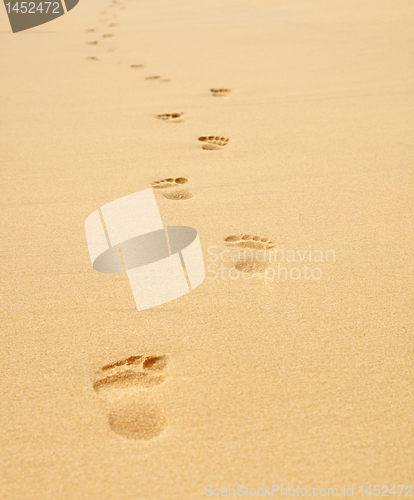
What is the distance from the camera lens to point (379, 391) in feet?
2.83

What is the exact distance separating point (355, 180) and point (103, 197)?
2.97ft

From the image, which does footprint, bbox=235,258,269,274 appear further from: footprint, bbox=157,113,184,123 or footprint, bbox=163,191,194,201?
footprint, bbox=157,113,184,123

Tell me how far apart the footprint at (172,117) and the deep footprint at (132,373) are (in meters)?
1.49

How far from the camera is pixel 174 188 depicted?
1.58 meters

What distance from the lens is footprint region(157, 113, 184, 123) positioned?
7.05ft

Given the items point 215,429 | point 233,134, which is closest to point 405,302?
point 215,429

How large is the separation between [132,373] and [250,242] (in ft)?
1.83

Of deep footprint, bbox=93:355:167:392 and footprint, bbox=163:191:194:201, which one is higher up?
footprint, bbox=163:191:194:201

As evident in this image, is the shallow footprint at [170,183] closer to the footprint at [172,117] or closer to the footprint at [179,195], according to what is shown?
the footprint at [179,195]

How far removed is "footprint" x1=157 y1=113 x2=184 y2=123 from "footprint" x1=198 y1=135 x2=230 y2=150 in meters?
0.26

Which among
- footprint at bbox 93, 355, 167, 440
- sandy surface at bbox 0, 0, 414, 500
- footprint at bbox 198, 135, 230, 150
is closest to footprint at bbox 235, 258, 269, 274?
sandy surface at bbox 0, 0, 414, 500

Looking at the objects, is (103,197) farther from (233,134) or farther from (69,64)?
(69,64)

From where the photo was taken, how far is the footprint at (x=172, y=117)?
2149 mm

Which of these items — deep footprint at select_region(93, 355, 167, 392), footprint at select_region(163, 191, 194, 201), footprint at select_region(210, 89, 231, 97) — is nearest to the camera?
deep footprint at select_region(93, 355, 167, 392)
